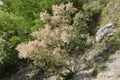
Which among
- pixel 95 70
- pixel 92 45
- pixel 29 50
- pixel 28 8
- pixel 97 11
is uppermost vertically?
pixel 28 8

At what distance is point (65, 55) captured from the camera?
1808 centimetres

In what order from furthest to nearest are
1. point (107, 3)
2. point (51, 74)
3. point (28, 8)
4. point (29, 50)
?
point (28, 8)
point (107, 3)
point (51, 74)
point (29, 50)

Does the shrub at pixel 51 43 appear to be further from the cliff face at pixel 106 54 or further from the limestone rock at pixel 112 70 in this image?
the limestone rock at pixel 112 70

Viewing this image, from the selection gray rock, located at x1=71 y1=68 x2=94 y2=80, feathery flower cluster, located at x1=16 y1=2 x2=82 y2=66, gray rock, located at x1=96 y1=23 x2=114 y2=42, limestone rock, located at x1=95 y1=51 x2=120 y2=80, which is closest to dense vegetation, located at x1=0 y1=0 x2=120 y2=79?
feathery flower cluster, located at x1=16 y1=2 x2=82 y2=66

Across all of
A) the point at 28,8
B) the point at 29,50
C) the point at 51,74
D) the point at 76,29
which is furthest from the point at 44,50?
the point at 28,8

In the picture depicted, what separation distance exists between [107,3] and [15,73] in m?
8.34

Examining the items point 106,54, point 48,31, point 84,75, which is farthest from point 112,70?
point 48,31

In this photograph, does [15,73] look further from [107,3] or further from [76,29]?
[107,3]

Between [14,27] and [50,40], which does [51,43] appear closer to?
[50,40]

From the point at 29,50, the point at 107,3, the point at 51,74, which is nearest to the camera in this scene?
the point at 29,50

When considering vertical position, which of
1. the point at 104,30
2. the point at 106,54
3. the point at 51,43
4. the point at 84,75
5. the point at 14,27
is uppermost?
the point at 14,27

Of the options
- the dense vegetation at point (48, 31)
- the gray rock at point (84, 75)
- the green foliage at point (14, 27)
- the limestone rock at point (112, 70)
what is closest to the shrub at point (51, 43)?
the dense vegetation at point (48, 31)

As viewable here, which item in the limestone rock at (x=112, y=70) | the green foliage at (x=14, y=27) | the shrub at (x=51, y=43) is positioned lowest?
the limestone rock at (x=112, y=70)

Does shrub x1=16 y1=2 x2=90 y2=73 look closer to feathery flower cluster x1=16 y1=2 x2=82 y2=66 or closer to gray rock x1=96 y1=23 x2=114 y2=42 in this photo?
feathery flower cluster x1=16 y1=2 x2=82 y2=66
